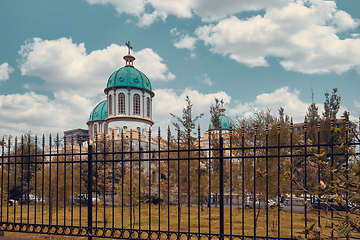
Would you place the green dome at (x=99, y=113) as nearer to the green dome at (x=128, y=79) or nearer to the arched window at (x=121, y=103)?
the green dome at (x=128, y=79)

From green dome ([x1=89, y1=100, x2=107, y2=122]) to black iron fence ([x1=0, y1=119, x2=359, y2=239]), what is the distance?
17919 mm

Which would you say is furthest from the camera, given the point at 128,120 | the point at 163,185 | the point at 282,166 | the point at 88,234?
the point at 128,120

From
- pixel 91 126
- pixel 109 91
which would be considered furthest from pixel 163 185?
pixel 91 126

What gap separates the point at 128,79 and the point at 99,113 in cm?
1393

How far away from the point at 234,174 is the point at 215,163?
17.3ft

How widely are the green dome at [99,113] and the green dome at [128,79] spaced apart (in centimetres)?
1147

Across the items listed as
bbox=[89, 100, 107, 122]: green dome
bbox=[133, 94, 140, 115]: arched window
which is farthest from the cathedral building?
bbox=[89, 100, 107, 122]: green dome

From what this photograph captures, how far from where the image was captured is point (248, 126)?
568 inches

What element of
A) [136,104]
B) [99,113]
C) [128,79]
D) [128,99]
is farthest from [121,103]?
[99,113]

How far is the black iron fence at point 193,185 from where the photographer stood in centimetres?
505

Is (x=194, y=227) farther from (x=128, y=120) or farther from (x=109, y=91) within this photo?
(x=109, y=91)

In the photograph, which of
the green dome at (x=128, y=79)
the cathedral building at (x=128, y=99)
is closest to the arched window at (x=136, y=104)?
the cathedral building at (x=128, y=99)

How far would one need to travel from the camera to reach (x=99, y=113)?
46.9 metres

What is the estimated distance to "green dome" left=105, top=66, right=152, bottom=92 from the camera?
114ft
